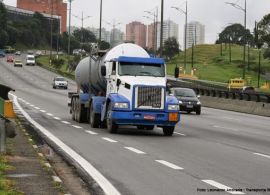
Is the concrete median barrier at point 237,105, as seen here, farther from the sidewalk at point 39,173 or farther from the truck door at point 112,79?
the sidewalk at point 39,173

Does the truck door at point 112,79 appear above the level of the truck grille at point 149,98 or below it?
above

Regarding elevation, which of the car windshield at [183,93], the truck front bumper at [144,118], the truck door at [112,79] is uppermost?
the truck door at [112,79]

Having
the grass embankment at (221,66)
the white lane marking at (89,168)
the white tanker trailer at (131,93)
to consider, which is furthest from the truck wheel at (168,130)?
the grass embankment at (221,66)

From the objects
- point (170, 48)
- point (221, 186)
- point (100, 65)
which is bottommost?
point (221, 186)

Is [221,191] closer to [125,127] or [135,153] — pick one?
[135,153]

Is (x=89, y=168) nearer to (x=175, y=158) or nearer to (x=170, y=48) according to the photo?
(x=175, y=158)

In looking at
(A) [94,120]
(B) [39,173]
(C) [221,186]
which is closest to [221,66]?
(A) [94,120]

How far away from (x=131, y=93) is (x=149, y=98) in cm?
57

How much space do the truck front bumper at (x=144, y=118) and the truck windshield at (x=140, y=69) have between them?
1.45 metres

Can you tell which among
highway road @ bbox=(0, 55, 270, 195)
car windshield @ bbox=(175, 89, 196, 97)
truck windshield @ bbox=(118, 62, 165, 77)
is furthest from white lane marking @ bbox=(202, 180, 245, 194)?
car windshield @ bbox=(175, 89, 196, 97)

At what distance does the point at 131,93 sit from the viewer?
2006 centimetres

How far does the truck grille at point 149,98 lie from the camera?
20016 mm

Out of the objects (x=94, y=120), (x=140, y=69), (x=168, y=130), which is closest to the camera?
(x=168, y=130)

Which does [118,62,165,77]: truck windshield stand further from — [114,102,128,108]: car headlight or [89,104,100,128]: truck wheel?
[89,104,100,128]: truck wheel
